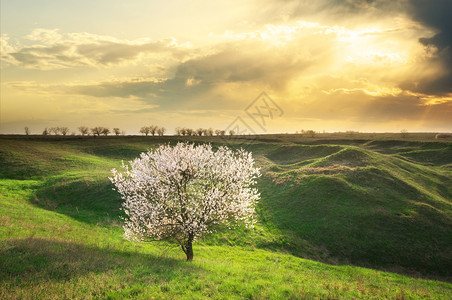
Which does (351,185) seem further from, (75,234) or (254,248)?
(75,234)

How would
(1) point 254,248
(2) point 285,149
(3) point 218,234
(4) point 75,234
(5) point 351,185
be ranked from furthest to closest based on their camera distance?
(2) point 285,149 → (5) point 351,185 → (3) point 218,234 → (1) point 254,248 → (4) point 75,234

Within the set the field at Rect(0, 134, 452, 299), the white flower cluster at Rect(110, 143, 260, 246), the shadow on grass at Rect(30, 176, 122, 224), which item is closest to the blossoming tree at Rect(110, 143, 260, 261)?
the white flower cluster at Rect(110, 143, 260, 246)

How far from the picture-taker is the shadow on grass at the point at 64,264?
1387 cm

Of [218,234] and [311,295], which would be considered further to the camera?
[218,234]

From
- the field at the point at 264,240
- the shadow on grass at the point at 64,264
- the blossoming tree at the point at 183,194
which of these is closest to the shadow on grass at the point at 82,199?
the field at the point at 264,240

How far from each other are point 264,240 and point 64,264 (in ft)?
83.1

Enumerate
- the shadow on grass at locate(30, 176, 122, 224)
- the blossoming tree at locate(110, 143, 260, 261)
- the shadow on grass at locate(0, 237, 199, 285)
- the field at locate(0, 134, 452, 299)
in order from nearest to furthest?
the shadow on grass at locate(0, 237, 199, 285) < the field at locate(0, 134, 452, 299) < the blossoming tree at locate(110, 143, 260, 261) < the shadow on grass at locate(30, 176, 122, 224)

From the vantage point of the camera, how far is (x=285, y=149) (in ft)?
306

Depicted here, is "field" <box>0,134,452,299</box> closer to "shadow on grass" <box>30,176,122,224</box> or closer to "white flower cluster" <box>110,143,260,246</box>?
"shadow on grass" <box>30,176,122,224</box>

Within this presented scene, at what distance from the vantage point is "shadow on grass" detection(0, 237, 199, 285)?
546 inches

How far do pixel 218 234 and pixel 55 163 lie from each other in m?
54.1

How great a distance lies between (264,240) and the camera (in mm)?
34656

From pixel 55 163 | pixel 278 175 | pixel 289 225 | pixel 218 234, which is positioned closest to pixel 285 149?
pixel 278 175

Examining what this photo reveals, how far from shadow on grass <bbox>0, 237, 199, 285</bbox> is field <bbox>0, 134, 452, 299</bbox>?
9cm
